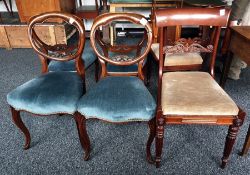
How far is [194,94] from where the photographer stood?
1208 millimetres

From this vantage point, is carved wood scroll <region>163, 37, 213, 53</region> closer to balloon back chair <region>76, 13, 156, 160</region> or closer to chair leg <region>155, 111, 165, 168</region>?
balloon back chair <region>76, 13, 156, 160</region>

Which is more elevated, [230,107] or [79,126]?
[230,107]

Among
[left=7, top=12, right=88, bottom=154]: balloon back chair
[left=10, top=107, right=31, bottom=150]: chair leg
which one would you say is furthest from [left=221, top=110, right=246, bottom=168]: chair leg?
[left=10, top=107, right=31, bottom=150]: chair leg

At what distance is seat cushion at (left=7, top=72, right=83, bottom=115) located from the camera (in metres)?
1.24

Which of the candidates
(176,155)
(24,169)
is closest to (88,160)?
(24,169)

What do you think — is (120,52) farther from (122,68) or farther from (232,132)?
(232,132)

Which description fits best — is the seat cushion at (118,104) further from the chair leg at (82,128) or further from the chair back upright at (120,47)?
the chair back upright at (120,47)

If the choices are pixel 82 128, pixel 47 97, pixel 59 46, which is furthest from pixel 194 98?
pixel 59 46

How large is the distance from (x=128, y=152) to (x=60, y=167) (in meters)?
0.45

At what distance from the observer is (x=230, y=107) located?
111cm

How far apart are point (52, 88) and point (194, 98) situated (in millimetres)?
830

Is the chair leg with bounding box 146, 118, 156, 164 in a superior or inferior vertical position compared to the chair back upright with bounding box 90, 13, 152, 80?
inferior

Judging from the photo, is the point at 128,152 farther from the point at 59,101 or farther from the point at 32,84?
the point at 32,84

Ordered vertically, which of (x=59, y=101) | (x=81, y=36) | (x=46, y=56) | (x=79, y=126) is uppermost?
(x=81, y=36)
